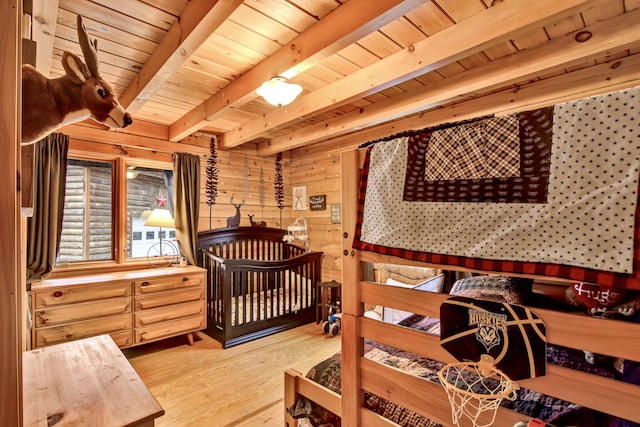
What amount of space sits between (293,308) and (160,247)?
1.74 meters

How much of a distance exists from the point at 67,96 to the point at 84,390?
3.43 ft

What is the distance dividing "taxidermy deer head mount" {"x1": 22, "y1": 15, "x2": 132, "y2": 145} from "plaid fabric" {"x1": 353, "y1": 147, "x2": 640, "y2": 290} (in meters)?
1.03

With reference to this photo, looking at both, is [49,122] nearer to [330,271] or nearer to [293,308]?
[293,308]

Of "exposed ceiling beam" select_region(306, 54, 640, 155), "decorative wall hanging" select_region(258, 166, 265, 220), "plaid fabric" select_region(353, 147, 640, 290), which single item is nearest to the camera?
"plaid fabric" select_region(353, 147, 640, 290)

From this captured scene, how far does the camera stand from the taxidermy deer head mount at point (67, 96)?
948 millimetres

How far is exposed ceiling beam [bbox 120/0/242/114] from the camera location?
4.43 ft

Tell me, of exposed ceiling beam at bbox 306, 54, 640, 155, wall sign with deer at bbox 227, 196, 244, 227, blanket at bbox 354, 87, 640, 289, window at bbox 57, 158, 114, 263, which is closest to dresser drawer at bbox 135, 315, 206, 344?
window at bbox 57, 158, 114, 263

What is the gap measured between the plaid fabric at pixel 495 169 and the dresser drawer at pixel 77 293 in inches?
108

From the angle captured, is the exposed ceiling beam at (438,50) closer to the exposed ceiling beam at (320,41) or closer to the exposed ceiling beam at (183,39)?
the exposed ceiling beam at (320,41)

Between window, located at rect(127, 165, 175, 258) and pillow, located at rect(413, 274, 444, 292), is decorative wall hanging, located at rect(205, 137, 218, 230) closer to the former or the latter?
window, located at rect(127, 165, 175, 258)

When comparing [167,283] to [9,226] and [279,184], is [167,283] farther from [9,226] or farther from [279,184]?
[9,226]

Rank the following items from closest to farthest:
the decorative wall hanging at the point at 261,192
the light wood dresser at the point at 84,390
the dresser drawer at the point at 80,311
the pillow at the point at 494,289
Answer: the light wood dresser at the point at 84,390, the pillow at the point at 494,289, the dresser drawer at the point at 80,311, the decorative wall hanging at the point at 261,192

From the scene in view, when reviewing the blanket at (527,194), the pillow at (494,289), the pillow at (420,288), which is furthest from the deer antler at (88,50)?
the pillow at (420,288)

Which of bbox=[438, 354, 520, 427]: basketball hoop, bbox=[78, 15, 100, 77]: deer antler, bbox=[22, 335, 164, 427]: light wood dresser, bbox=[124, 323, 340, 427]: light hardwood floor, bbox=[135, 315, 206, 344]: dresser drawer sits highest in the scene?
bbox=[78, 15, 100, 77]: deer antler
